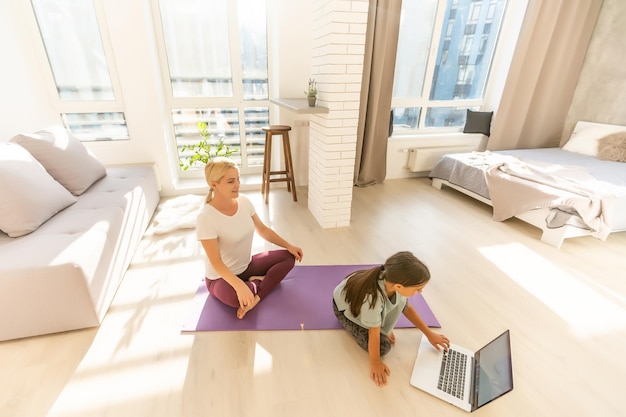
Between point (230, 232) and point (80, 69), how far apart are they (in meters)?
2.51

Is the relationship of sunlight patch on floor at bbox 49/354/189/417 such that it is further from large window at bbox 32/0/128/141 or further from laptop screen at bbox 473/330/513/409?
large window at bbox 32/0/128/141

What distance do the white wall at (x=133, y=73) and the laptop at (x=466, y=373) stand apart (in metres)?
2.69

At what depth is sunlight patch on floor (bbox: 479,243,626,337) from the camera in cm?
169

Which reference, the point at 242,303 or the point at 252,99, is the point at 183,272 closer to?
the point at 242,303

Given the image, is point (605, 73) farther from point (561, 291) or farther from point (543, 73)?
point (561, 291)

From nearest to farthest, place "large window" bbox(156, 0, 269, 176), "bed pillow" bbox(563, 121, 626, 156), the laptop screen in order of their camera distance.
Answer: the laptop screen → "large window" bbox(156, 0, 269, 176) → "bed pillow" bbox(563, 121, 626, 156)

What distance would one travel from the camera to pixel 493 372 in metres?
1.22

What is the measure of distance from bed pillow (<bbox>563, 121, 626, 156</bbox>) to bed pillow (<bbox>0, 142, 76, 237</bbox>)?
198 inches

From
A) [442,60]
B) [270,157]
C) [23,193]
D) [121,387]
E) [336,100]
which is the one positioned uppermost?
[442,60]

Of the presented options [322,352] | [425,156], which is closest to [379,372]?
[322,352]

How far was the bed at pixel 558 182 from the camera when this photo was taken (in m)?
2.33

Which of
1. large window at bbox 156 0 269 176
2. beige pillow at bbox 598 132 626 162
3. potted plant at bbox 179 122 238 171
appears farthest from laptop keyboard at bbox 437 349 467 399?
beige pillow at bbox 598 132 626 162

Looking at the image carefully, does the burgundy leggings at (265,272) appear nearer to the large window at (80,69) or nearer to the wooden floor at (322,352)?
the wooden floor at (322,352)

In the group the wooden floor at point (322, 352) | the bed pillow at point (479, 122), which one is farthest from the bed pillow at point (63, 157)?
the bed pillow at point (479, 122)
